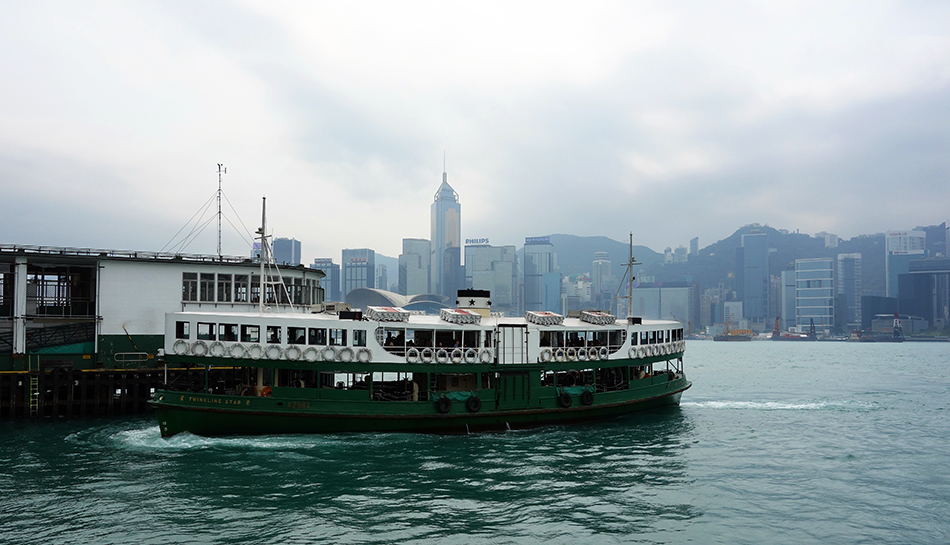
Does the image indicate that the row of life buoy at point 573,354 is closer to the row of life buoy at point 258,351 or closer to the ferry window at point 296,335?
the row of life buoy at point 258,351

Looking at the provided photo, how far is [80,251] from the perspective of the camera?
35469 mm

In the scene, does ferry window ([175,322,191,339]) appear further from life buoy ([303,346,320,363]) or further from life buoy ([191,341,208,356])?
life buoy ([303,346,320,363])

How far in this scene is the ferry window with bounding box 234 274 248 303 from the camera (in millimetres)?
39000

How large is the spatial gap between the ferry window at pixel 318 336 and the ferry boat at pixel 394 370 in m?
0.05

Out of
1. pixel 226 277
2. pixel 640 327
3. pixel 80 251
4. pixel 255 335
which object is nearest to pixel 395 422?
pixel 255 335

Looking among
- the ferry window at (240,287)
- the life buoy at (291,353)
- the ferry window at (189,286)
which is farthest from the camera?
the ferry window at (240,287)

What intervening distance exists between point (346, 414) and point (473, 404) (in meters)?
5.86

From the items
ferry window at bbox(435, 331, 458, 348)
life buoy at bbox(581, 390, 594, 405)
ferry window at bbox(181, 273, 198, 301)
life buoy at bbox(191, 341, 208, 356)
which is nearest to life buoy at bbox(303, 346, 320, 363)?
life buoy at bbox(191, 341, 208, 356)

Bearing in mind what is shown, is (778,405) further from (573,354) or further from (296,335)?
(296,335)

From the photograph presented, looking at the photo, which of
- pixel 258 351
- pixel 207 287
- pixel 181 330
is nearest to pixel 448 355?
pixel 258 351

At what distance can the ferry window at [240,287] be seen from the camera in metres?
39.0

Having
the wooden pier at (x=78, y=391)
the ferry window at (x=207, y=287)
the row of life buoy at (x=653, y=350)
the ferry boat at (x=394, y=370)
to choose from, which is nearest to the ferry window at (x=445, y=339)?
the ferry boat at (x=394, y=370)

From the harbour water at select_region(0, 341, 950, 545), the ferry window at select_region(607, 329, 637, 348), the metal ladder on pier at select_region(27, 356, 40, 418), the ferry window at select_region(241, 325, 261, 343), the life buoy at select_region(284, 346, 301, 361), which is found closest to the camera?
the harbour water at select_region(0, 341, 950, 545)

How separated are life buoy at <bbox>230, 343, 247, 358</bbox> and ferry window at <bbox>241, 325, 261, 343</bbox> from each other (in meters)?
0.63
